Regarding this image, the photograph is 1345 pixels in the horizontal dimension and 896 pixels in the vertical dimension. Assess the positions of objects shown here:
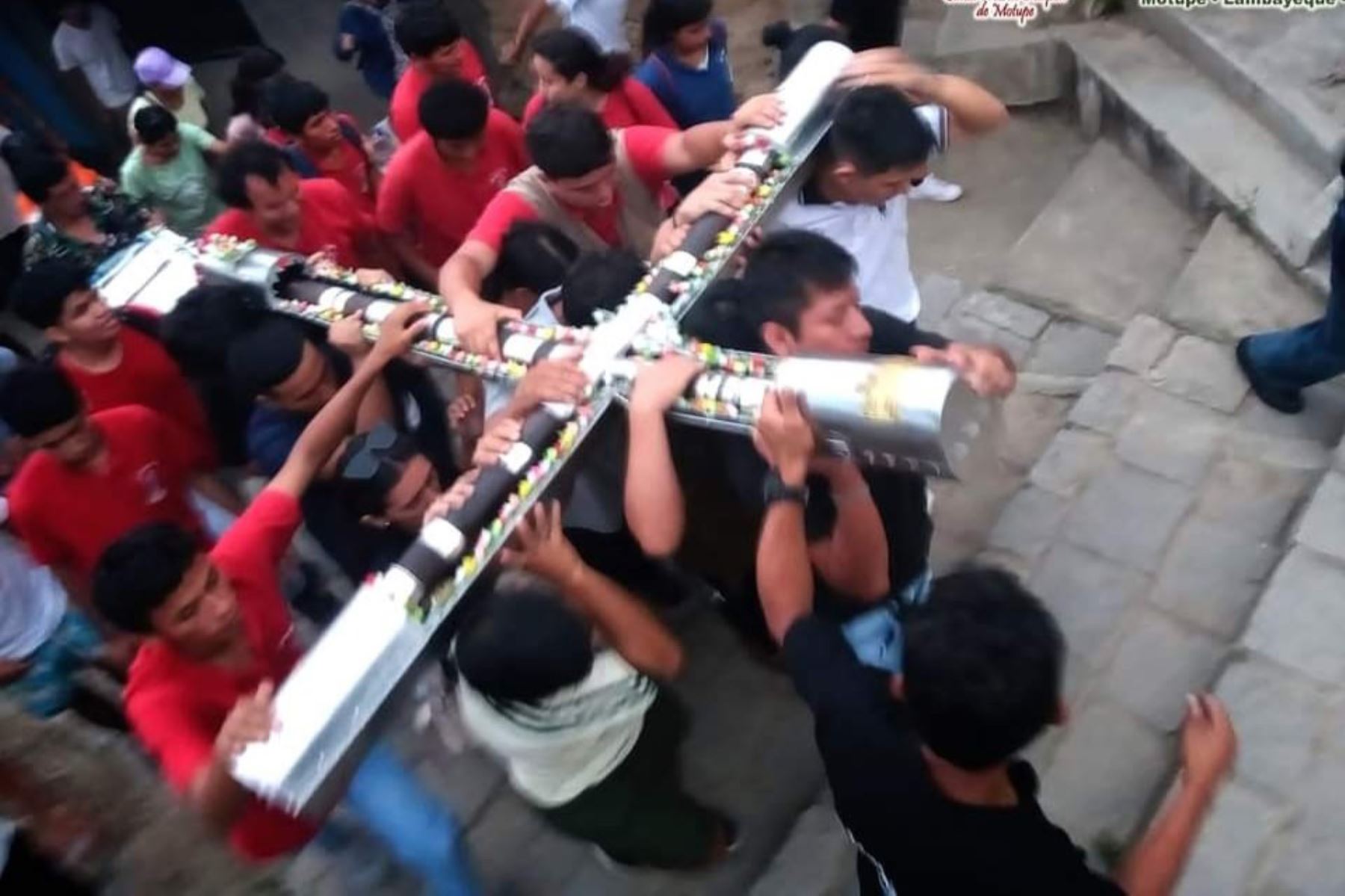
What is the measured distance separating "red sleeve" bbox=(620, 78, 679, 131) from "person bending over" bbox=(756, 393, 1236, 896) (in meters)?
2.21

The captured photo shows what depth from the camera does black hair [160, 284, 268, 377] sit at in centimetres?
318

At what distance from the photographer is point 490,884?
3.48 m

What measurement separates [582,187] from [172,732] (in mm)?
1831

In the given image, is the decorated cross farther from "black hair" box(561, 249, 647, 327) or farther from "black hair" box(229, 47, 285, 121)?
"black hair" box(229, 47, 285, 121)

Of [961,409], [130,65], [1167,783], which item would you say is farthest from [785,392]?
[130,65]

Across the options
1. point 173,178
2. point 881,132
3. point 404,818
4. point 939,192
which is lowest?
point 939,192

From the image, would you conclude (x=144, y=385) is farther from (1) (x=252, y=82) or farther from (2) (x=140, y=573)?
(1) (x=252, y=82)

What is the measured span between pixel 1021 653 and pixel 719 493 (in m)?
1.22

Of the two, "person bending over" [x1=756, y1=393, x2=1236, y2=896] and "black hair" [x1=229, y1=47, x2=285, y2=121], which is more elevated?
"person bending over" [x1=756, y1=393, x2=1236, y2=896]

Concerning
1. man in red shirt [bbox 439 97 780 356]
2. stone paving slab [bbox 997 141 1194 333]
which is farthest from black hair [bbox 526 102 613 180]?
stone paving slab [bbox 997 141 1194 333]

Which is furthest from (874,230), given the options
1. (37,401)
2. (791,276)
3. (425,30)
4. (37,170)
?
(37,170)

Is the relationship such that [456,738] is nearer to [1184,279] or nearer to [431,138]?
[431,138]

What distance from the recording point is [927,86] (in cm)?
314

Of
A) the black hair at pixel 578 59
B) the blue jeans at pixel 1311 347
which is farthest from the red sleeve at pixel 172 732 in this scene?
the blue jeans at pixel 1311 347
